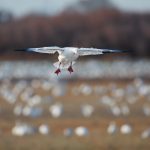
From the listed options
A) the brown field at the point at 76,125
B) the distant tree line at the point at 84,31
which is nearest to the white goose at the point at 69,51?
the brown field at the point at 76,125

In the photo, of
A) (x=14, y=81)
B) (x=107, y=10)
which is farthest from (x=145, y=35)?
(x=14, y=81)

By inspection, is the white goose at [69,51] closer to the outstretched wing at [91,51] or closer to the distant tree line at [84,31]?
the outstretched wing at [91,51]

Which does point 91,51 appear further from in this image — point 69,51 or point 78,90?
point 78,90

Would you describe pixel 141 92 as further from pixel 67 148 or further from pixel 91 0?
pixel 91 0

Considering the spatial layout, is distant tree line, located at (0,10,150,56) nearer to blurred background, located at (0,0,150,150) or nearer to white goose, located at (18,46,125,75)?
blurred background, located at (0,0,150,150)

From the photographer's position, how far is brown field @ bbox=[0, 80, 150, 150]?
1516cm

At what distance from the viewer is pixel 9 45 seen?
4294 cm

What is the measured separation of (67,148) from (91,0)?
63.9 m

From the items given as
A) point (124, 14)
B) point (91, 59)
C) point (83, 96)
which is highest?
point (124, 14)

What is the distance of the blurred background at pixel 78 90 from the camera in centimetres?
1638

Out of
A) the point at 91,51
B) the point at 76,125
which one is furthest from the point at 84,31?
the point at 91,51

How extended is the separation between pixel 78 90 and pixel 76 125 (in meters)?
9.07

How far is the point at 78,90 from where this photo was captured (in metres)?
28.4

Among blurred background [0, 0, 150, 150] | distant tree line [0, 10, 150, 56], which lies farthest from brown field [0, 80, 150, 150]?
distant tree line [0, 10, 150, 56]
